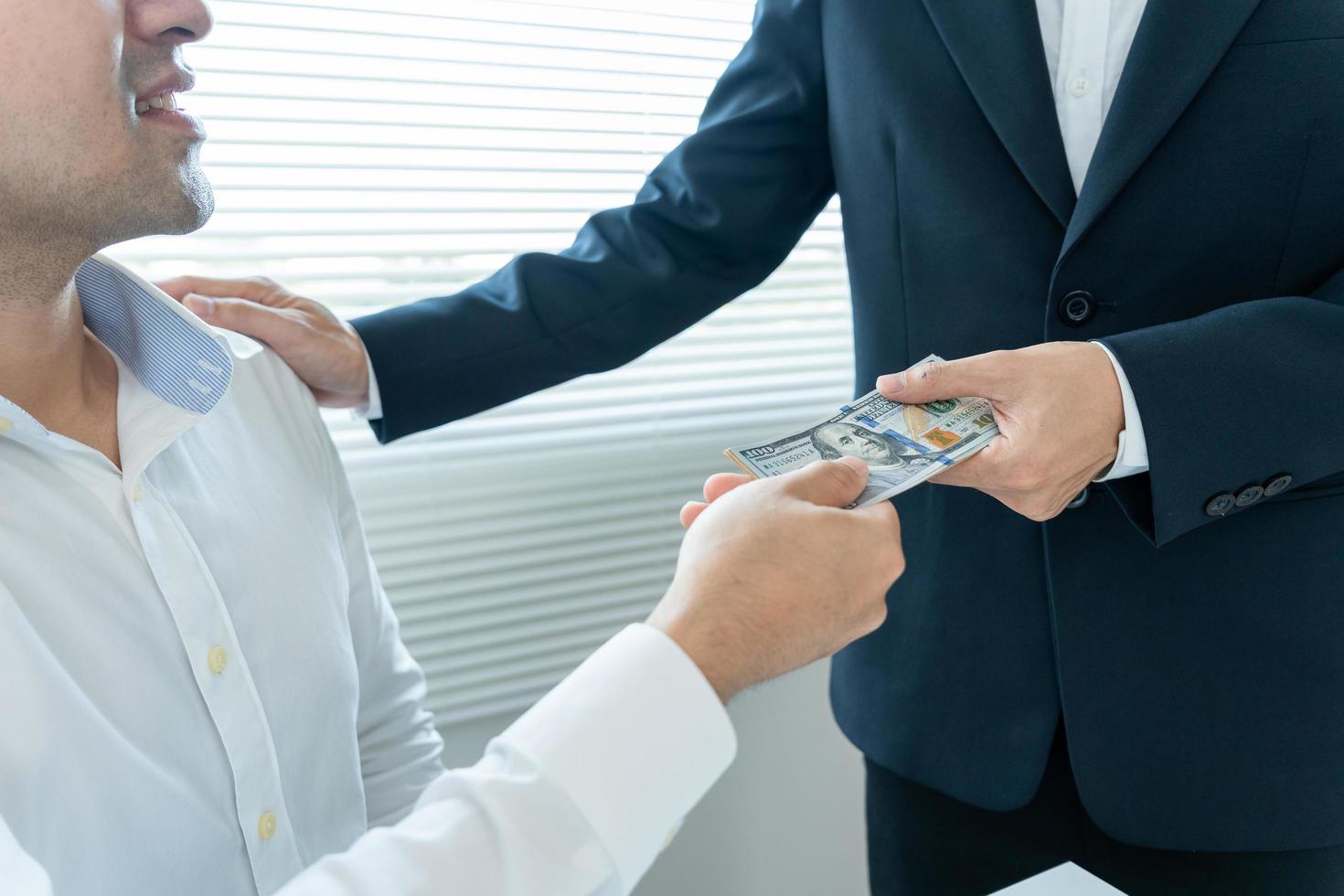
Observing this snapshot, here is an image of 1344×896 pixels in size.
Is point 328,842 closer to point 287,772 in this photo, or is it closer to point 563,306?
point 287,772

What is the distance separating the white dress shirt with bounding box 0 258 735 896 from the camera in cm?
76

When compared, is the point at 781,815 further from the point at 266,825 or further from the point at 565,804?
the point at 565,804

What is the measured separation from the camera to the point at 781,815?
2.38m

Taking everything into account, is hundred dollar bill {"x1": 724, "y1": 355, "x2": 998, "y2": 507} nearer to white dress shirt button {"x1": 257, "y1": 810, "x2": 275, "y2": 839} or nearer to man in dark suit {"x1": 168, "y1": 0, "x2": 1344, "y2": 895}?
man in dark suit {"x1": 168, "y1": 0, "x2": 1344, "y2": 895}

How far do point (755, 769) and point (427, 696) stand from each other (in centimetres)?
→ 85

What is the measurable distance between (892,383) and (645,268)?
587 millimetres

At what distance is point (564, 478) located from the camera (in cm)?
205

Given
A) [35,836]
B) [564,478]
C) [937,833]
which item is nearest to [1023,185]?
[937,833]

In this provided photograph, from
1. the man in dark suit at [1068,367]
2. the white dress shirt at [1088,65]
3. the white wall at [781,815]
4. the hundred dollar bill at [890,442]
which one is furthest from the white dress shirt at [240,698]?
the white wall at [781,815]

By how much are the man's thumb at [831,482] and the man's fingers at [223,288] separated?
2.87 ft

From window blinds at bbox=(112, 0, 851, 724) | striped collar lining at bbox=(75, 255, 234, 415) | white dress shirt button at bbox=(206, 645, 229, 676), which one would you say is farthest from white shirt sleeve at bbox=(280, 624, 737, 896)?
window blinds at bbox=(112, 0, 851, 724)

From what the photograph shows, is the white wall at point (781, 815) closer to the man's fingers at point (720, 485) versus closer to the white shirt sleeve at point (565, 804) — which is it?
the man's fingers at point (720, 485)

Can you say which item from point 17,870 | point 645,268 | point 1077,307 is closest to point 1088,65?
point 1077,307

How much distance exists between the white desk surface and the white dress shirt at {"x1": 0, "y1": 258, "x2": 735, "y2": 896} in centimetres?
47
